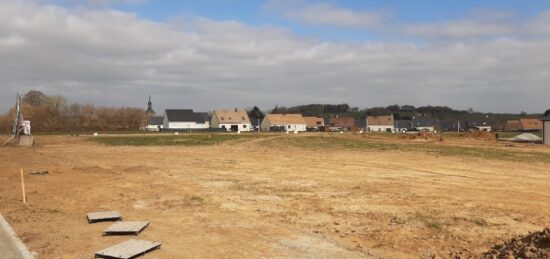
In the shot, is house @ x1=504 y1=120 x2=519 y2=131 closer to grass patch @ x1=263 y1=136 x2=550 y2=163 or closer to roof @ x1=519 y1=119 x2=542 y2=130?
roof @ x1=519 y1=119 x2=542 y2=130

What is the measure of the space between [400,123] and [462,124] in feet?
64.5

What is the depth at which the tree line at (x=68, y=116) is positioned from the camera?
8381 centimetres

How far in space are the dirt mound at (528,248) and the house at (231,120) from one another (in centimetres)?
10513

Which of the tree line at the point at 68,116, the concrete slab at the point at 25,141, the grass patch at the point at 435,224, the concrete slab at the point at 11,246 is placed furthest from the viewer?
the tree line at the point at 68,116

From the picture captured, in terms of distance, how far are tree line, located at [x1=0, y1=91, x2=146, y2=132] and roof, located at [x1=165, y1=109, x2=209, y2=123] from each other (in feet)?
20.0

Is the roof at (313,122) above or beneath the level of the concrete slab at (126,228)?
above

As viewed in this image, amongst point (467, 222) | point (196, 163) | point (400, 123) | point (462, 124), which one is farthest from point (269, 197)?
point (462, 124)

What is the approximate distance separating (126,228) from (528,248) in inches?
261

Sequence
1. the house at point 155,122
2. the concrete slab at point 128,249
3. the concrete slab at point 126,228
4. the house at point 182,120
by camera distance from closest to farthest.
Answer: the concrete slab at point 128,249
the concrete slab at point 126,228
the house at point 182,120
the house at point 155,122

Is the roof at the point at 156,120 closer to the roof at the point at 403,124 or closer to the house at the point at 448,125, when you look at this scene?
→ the roof at the point at 403,124

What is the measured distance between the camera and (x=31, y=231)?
30.2 ft

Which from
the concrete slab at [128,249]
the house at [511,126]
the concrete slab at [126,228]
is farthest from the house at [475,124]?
the concrete slab at [128,249]

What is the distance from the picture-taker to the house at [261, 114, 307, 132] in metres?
115

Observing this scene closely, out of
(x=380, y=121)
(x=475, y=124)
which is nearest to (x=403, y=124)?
(x=380, y=121)
